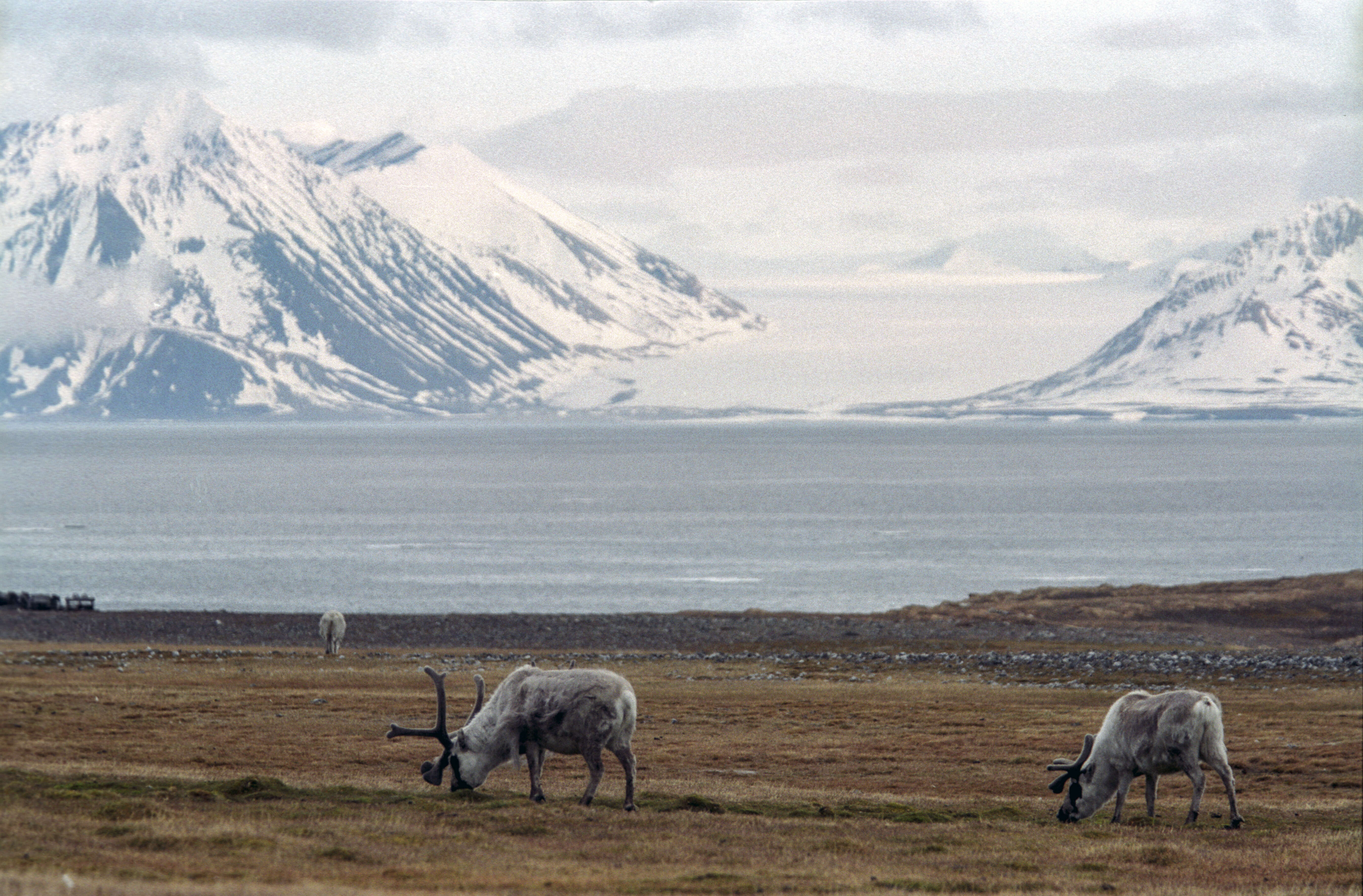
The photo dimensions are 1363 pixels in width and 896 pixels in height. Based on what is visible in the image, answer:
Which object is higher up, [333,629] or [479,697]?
[479,697]

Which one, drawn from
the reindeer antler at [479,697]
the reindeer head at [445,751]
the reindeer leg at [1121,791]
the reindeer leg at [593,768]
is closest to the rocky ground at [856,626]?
the reindeer leg at [1121,791]

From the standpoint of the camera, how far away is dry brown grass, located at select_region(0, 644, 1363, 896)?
58.2ft

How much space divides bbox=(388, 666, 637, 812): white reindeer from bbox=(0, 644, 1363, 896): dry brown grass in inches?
20.5

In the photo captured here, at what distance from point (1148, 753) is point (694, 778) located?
355 inches

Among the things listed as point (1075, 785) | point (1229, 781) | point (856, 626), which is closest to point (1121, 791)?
point (1075, 785)

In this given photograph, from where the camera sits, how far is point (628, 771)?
22469mm

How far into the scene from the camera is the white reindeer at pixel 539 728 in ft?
73.0

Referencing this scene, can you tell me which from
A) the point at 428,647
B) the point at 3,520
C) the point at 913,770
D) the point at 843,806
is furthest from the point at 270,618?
the point at 3,520

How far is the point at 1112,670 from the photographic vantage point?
5541 centimetres

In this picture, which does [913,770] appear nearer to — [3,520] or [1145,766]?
[1145,766]

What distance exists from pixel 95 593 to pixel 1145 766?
91.2 meters

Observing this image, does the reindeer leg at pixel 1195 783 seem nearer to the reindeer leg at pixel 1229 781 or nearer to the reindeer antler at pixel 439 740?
the reindeer leg at pixel 1229 781

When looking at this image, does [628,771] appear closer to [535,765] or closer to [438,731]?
[535,765]

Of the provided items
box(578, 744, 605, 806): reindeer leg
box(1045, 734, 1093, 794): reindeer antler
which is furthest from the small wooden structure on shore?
box(1045, 734, 1093, 794): reindeer antler
